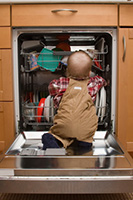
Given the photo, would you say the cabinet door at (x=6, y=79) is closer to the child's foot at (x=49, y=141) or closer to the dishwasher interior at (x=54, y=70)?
the dishwasher interior at (x=54, y=70)

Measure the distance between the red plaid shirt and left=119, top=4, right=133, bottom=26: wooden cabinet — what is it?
0.38m

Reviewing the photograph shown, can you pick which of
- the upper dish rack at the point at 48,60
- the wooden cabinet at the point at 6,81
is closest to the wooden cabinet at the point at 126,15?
the upper dish rack at the point at 48,60

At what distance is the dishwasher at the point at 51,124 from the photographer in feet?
3.16

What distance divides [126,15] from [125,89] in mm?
451

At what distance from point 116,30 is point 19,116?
82 centimetres

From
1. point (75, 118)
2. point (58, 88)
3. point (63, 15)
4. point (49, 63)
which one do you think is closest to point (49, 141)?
point (75, 118)

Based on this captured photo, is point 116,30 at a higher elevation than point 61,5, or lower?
lower

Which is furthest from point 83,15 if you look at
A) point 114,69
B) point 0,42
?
point 0,42

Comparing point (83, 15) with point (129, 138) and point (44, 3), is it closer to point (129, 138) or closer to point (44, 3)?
point (44, 3)

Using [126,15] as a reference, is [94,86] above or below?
below

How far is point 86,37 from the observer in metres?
1.75

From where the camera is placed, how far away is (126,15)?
1.49m

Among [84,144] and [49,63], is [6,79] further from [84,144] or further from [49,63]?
[84,144]

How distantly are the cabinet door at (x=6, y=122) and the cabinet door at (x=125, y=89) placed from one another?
676 mm
